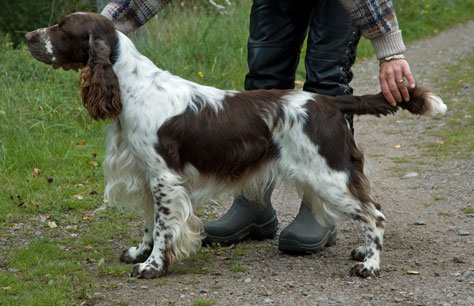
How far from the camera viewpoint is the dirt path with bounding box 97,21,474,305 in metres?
3.13

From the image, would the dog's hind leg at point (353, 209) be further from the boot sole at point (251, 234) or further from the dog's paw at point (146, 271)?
the dog's paw at point (146, 271)

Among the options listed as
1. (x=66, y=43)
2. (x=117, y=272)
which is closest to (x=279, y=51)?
(x=66, y=43)

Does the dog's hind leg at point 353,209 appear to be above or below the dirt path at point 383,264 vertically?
above

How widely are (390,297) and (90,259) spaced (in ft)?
5.31

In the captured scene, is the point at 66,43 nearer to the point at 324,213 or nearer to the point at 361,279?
the point at 324,213

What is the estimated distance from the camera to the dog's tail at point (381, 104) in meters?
3.43

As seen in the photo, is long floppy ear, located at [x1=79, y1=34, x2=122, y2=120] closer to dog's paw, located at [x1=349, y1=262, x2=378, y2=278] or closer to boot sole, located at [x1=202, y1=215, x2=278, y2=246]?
boot sole, located at [x1=202, y1=215, x2=278, y2=246]

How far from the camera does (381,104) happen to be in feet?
11.4

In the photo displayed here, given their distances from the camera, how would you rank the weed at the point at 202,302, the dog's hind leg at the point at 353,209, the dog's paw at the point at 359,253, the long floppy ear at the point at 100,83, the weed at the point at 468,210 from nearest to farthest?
the weed at the point at 202,302 < the long floppy ear at the point at 100,83 < the dog's hind leg at the point at 353,209 < the dog's paw at the point at 359,253 < the weed at the point at 468,210

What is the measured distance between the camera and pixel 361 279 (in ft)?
11.1

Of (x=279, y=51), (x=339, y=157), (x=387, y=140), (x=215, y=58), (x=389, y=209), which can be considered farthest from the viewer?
(x=215, y=58)

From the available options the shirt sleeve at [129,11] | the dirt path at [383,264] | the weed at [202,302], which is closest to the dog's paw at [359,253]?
the dirt path at [383,264]

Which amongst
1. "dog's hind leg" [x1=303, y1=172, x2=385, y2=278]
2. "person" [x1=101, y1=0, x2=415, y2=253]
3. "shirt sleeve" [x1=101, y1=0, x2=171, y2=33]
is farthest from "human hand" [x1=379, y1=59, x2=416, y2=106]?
"shirt sleeve" [x1=101, y1=0, x2=171, y2=33]

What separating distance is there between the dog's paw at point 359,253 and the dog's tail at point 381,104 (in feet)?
2.42
